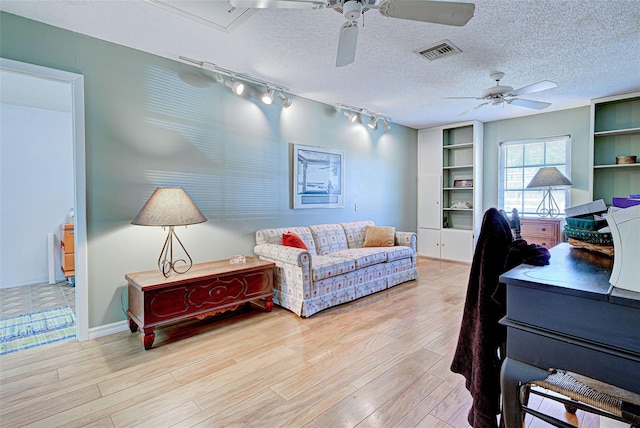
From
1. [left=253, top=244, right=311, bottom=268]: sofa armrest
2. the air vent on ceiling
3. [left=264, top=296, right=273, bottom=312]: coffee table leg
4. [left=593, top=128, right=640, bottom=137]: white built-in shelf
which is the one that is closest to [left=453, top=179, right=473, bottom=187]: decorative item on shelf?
[left=593, top=128, right=640, bottom=137]: white built-in shelf

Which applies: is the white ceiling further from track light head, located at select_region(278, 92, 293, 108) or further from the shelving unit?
the shelving unit

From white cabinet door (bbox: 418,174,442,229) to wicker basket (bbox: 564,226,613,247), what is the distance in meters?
4.73

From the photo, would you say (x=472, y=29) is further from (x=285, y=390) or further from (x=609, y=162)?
(x=609, y=162)

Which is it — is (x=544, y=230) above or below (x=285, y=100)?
below

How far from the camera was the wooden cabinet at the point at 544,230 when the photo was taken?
4617 millimetres

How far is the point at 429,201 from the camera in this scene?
6297 mm

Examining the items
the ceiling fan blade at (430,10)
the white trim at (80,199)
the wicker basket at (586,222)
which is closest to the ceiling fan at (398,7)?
the ceiling fan blade at (430,10)

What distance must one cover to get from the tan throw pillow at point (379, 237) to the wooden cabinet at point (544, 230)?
2.05m

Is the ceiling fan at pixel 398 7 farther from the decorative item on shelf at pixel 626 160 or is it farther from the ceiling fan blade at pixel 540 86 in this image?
the decorative item on shelf at pixel 626 160

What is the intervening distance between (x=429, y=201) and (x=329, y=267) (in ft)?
12.0

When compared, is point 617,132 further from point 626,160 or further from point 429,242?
point 429,242

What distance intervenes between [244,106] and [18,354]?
3104mm

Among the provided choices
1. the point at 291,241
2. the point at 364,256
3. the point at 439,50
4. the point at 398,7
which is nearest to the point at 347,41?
the point at 398,7

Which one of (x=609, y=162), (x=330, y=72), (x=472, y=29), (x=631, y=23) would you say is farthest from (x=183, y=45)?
(x=609, y=162)
